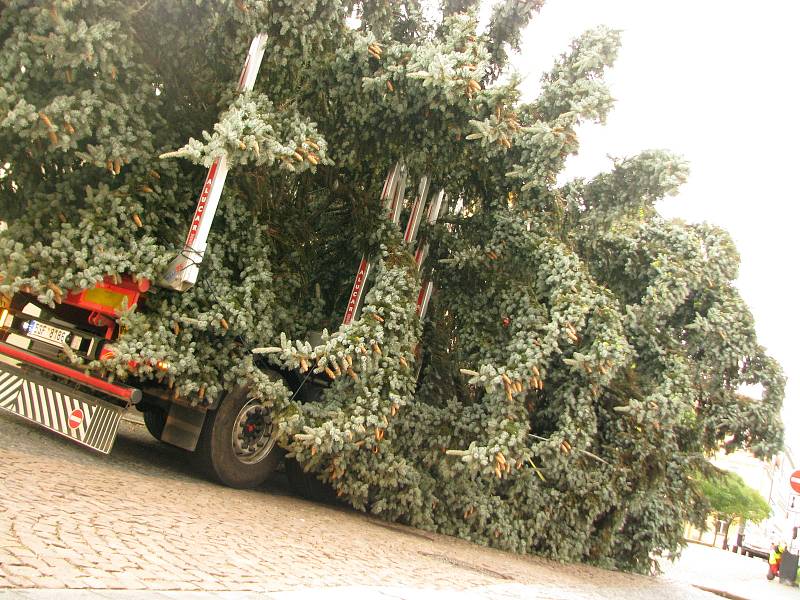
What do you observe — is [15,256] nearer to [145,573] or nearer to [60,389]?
[60,389]

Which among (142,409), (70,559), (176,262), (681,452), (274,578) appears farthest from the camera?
(681,452)

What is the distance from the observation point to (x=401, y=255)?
823 cm

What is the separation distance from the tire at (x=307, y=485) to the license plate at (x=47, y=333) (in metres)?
2.99

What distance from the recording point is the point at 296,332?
26.3 feet

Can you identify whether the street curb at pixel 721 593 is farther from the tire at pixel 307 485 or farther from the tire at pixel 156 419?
the tire at pixel 156 419

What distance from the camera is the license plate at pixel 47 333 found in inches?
260

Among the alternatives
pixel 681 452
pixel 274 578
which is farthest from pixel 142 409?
pixel 681 452

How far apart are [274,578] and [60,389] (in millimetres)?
3322

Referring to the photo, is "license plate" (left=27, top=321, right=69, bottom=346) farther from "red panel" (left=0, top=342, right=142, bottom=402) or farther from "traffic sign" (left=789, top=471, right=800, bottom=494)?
"traffic sign" (left=789, top=471, right=800, bottom=494)

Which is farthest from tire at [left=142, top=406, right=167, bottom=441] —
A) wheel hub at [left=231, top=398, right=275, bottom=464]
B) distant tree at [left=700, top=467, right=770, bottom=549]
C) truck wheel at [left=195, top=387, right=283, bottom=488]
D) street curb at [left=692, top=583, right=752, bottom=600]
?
distant tree at [left=700, top=467, right=770, bottom=549]

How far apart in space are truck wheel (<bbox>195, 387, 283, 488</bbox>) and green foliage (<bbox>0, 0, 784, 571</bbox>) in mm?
381

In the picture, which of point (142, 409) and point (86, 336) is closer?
point (86, 336)

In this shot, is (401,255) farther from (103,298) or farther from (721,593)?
(721,593)

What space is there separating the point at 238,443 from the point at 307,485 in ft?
4.61
